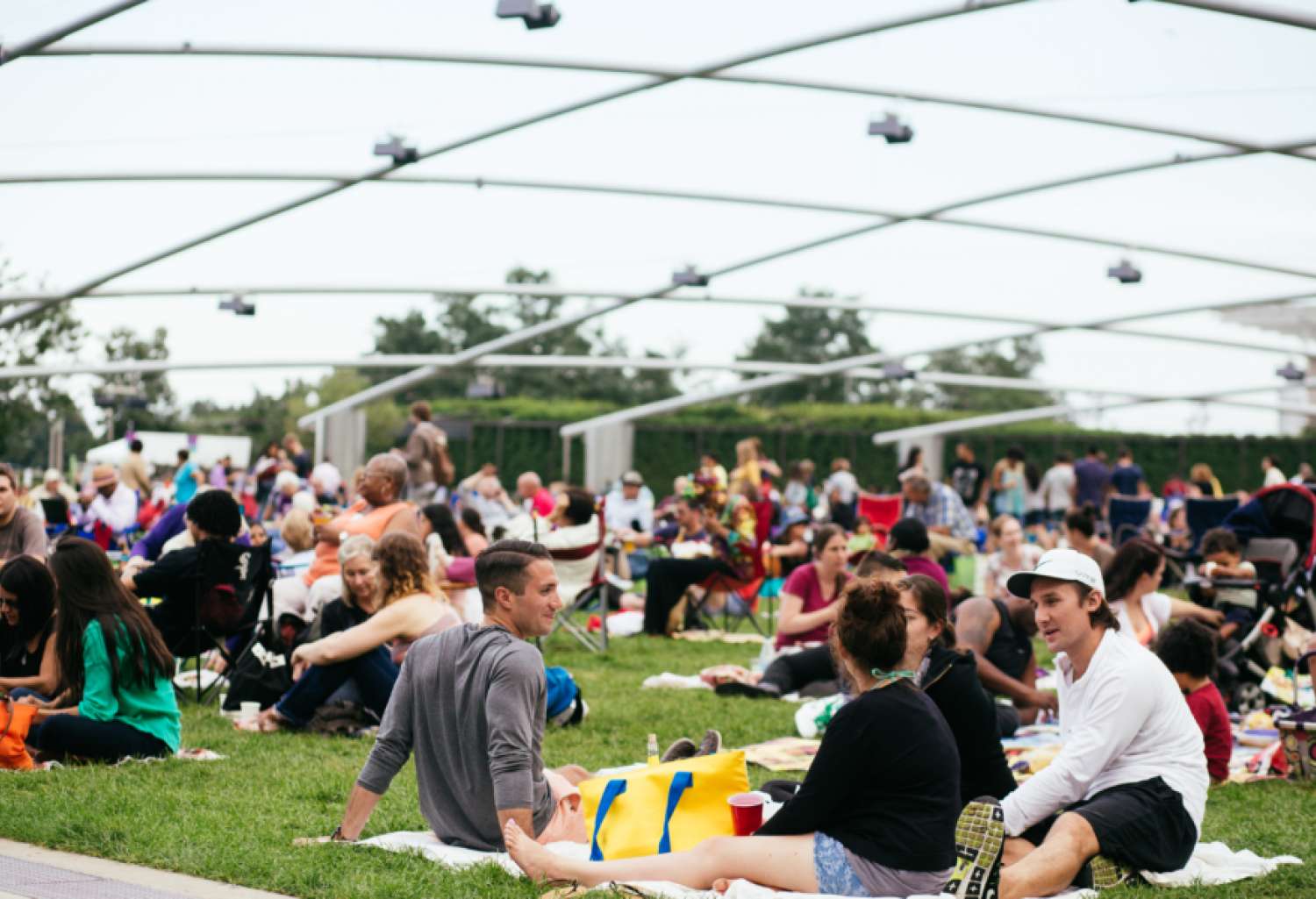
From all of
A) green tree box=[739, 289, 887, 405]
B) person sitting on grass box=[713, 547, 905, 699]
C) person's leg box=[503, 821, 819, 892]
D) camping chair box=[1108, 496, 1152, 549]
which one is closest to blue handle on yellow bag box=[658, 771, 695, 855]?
person's leg box=[503, 821, 819, 892]

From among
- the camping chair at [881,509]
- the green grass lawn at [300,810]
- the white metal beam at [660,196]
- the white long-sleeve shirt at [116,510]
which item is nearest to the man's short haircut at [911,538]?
the green grass lawn at [300,810]

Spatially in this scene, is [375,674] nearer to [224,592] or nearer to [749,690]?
[224,592]

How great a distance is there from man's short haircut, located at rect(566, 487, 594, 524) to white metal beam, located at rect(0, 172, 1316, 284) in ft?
14.5

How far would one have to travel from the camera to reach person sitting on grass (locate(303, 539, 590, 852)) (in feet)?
15.7

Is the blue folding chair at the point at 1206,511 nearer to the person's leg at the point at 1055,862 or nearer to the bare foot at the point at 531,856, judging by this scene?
the person's leg at the point at 1055,862

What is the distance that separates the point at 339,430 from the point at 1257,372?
18988 mm

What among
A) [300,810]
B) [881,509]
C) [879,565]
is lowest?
[300,810]

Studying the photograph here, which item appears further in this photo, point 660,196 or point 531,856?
point 660,196

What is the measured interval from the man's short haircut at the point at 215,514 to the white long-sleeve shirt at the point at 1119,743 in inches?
217

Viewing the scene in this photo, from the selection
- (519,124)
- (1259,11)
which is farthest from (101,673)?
(519,124)

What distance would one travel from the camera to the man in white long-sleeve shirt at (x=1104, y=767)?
16.6ft

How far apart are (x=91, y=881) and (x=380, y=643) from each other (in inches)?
121

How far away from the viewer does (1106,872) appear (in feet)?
16.6

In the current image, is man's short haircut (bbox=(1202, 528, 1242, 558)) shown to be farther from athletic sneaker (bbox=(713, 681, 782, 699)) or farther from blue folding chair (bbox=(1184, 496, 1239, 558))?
blue folding chair (bbox=(1184, 496, 1239, 558))
